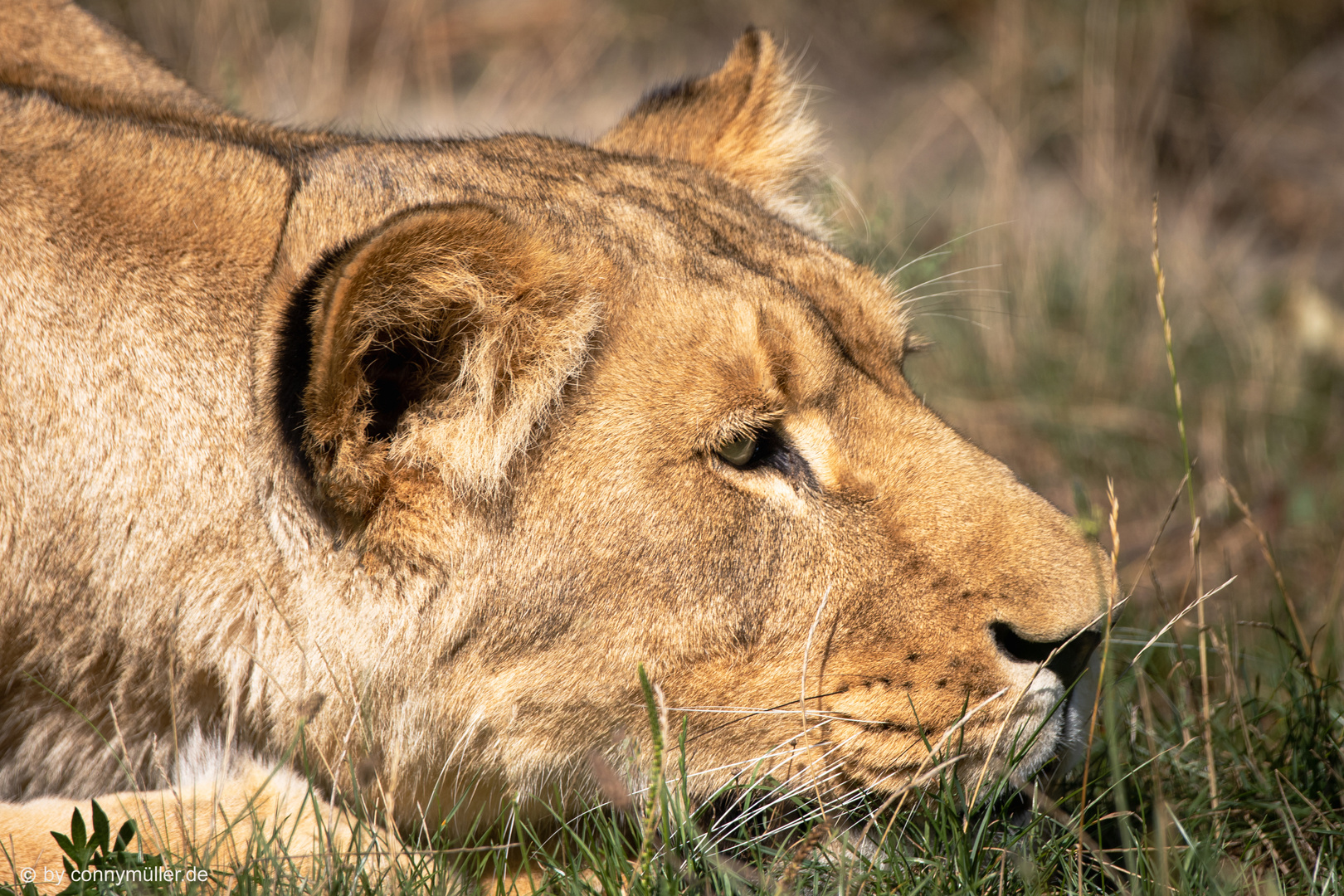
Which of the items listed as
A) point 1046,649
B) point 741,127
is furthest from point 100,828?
point 741,127

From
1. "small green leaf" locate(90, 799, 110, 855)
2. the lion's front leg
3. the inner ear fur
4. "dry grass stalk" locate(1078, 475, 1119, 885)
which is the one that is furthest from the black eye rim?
"small green leaf" locate(90, 799, 110, 855)

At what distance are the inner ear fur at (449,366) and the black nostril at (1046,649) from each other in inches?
39.1

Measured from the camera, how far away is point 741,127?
11.3 ft

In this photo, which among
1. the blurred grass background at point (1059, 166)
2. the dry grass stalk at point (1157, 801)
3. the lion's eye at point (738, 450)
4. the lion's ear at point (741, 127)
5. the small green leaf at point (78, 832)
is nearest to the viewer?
the dry grass stalk at point (1157, 801)

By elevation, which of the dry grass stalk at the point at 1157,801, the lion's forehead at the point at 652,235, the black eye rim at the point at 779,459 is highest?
the lion's forehead at the point at 652,235

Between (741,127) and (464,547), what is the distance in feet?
5.35

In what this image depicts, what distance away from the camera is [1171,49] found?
9.64m

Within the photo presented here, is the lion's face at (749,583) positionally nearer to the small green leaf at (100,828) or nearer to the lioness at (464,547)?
the lioness at (464,547)

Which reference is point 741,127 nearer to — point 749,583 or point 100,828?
point 749,583

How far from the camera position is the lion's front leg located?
7.44ft

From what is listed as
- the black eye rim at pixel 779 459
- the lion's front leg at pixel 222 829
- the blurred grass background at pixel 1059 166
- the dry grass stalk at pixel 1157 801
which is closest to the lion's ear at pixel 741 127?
the blurred grass background at pixel 1059 166

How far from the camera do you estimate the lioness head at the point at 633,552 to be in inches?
92.4

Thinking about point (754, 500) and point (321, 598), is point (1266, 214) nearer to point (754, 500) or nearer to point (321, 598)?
point (754, 500)

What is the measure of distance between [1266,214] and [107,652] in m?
8.48
